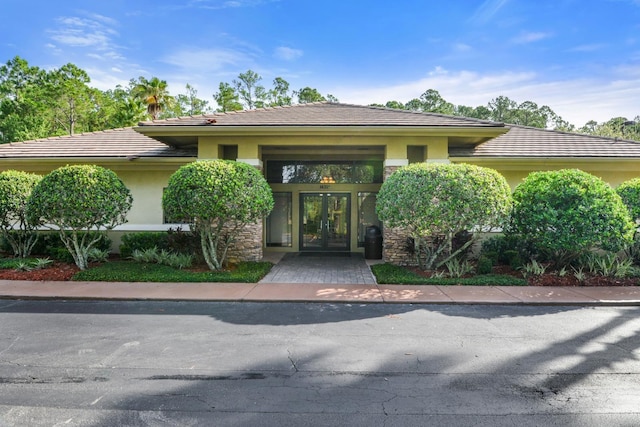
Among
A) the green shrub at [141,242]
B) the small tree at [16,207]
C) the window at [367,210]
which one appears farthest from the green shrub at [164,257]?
the window at [367,210]

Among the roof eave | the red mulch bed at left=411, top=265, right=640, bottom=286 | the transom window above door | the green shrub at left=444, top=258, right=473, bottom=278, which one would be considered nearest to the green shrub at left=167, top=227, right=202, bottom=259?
the roof eave

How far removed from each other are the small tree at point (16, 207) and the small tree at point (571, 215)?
14.0m

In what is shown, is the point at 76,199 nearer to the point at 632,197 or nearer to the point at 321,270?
the point at 321,270

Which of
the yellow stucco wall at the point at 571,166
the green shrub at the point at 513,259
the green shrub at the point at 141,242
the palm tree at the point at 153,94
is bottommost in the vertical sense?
the green shrub at the point at 513,259

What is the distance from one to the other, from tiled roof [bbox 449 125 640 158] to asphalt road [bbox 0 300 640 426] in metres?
6.76

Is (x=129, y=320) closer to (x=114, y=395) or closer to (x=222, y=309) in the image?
(x=222, y=309)

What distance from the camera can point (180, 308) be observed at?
7.12 m

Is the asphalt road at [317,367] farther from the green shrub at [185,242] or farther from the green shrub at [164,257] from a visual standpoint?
the green shrub at [185,242]

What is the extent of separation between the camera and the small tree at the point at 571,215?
869 cm

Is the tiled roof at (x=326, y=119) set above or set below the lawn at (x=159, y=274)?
above

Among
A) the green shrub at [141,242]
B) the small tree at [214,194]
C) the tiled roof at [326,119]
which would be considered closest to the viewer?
the small tree at [214,194]

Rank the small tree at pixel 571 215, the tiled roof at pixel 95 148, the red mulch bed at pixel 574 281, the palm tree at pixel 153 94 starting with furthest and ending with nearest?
1. the palm tree at pixel 153 94
2. the tiled roof at pixel 95 148
3. the red mulch bed at pixel 574 281
4. the small tree at pixel 571 215

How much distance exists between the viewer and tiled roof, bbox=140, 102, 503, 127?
1089 centimetres

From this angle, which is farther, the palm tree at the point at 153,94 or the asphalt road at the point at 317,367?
the palm tree at the point at 153,94
